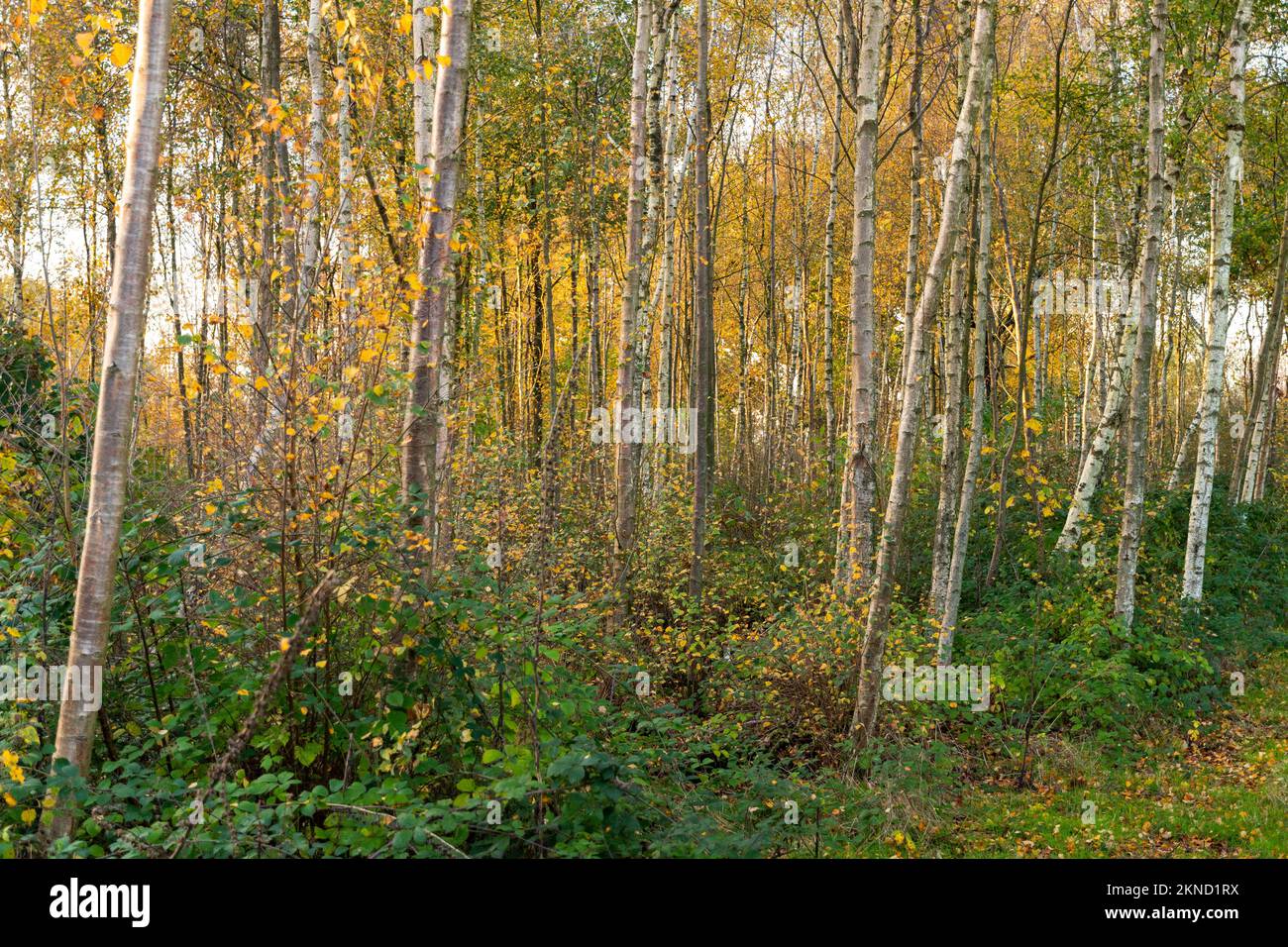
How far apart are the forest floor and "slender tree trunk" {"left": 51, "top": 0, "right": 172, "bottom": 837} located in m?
4.27

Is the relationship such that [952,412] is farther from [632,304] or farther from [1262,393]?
[1262,393]

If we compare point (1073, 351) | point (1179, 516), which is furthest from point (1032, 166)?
point (1073, 351)

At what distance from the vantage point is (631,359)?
8.74m

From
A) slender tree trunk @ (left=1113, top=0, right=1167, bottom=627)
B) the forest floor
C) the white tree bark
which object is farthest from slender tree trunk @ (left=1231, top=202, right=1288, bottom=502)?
the forest floor

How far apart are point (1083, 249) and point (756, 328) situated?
789cm

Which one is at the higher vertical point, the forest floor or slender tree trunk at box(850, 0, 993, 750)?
slender tree trunk at box(850, 0, 993, 750)

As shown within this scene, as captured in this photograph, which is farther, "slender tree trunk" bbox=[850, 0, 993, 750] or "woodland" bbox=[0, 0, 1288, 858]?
"slender tree trunk" bbox=[850, 0, 993, 750]

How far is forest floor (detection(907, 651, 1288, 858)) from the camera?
5.65 metres

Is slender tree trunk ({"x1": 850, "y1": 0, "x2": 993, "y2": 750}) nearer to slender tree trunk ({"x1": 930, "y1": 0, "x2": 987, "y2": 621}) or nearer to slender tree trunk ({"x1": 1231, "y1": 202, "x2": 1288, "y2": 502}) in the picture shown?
slender tree trunk ({"x1": 930, "y1": 0, "x2": 987, "y2": 621})

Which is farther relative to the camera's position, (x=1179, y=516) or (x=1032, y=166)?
(x=1032, y=166)

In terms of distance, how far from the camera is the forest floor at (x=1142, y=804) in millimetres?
5648

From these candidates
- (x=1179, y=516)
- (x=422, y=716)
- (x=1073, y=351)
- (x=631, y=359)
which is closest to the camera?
(x=422, y=716)

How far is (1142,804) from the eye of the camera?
6.48 meters

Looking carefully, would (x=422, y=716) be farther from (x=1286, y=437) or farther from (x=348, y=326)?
(x=1286, y=437)
